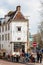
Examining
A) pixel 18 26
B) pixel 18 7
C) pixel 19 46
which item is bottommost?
pixel 19 46

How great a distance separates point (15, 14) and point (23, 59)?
104 ft

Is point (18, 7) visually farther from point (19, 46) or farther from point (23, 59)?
point (23, 59)

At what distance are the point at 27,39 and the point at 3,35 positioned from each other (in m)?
10.9

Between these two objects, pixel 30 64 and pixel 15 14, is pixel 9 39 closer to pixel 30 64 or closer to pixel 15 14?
pixel 15 14

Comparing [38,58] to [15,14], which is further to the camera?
[15,14]

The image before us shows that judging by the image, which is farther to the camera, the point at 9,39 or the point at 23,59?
the point at 9,39

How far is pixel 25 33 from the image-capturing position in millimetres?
72688

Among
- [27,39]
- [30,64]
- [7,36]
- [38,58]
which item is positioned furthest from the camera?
[7,36]

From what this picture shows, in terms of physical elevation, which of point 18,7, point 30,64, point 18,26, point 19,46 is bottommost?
point 30,64

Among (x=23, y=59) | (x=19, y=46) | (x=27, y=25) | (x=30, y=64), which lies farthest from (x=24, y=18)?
(x=30, y=64)

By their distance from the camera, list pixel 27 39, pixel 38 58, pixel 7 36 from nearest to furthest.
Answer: pixel 38 58 < pixel 27 39 < pixel 7 36

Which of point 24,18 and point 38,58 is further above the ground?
point 24,18

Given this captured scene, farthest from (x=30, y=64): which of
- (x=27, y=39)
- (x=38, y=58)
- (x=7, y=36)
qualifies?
(x=7, y=36)

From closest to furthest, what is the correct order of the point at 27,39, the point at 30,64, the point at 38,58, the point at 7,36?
1. the point at 30,64
2. the point at 38,58
3. the point at 27,39
4. the point at 7,36
